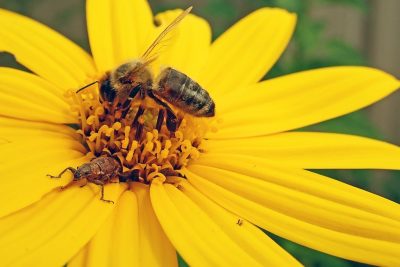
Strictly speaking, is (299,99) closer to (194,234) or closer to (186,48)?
(186,48)

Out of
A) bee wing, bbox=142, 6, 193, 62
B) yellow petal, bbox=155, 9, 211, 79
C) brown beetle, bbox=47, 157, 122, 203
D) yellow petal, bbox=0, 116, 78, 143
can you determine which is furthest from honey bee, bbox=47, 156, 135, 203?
yellow petal, bbox=155, 9, 211, 79

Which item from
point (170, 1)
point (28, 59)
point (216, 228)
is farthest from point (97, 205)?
point (170, 1)

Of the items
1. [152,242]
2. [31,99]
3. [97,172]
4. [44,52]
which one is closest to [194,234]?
[152,242]

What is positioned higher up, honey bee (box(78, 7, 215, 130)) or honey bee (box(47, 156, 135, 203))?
honey bee (box(78, 7, 215, 130))

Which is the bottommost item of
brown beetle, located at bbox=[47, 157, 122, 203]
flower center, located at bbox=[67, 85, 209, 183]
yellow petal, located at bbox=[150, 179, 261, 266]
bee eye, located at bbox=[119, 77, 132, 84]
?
yellow petal, located at bbox=[150, 179, 261, 266]

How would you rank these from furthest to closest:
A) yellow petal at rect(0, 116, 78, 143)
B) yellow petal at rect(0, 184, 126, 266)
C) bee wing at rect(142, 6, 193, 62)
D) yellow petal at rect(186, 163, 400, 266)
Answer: bee wing at rect(142, 6, 193, 62), yellow petal at rect(0, 116, 78, 143), yellow petal at rect(186, 163, 400, 266), yellow petal at rect(0, 184, 126, 266)

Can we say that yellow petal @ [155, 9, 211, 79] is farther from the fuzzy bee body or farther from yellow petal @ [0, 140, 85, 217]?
yellow petal @ [0, 140, 85, 217]

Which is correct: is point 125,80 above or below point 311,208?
above

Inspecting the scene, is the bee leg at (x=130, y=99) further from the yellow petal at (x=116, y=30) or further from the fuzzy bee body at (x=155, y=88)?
the yellow petal at (x=116, y=30)

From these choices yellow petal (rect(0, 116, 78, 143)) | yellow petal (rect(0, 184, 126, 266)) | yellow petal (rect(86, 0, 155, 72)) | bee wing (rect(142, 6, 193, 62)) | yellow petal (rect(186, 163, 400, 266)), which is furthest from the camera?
yellow petal (rect(86, 0, 155, 72))
